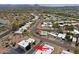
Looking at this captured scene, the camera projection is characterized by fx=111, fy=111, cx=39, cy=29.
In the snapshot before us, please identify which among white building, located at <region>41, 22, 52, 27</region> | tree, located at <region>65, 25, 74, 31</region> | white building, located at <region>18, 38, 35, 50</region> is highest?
white building, located at <region>41, 22, 52, 27</region>

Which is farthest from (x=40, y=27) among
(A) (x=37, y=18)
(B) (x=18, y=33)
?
(B) (x=18, y=33)

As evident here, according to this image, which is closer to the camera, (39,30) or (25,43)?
(25,43)

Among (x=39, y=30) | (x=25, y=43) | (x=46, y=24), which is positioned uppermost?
(x=46, y=24)

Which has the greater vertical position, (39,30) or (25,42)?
(39,30)

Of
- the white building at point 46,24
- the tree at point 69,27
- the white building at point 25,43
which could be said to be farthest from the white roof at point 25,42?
the tree at point 69,27

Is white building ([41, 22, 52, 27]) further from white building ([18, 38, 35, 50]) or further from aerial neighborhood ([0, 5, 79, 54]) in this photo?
white building ([18, 38, 35, 50])

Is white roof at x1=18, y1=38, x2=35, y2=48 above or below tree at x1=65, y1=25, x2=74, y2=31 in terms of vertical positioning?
below

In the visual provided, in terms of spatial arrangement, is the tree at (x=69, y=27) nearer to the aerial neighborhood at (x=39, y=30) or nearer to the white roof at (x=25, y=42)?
the aerial neighborhood at (x=39, y=30)

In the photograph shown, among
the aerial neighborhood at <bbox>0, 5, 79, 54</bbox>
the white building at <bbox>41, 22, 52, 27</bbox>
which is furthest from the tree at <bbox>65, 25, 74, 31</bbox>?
the white building at <bbox>41, 22, 52, 27</bbox>

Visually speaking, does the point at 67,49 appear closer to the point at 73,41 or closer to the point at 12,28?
the point at 73,41

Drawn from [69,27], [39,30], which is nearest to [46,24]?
[39,30]

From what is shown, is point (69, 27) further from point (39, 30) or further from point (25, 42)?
point (25, 42)
